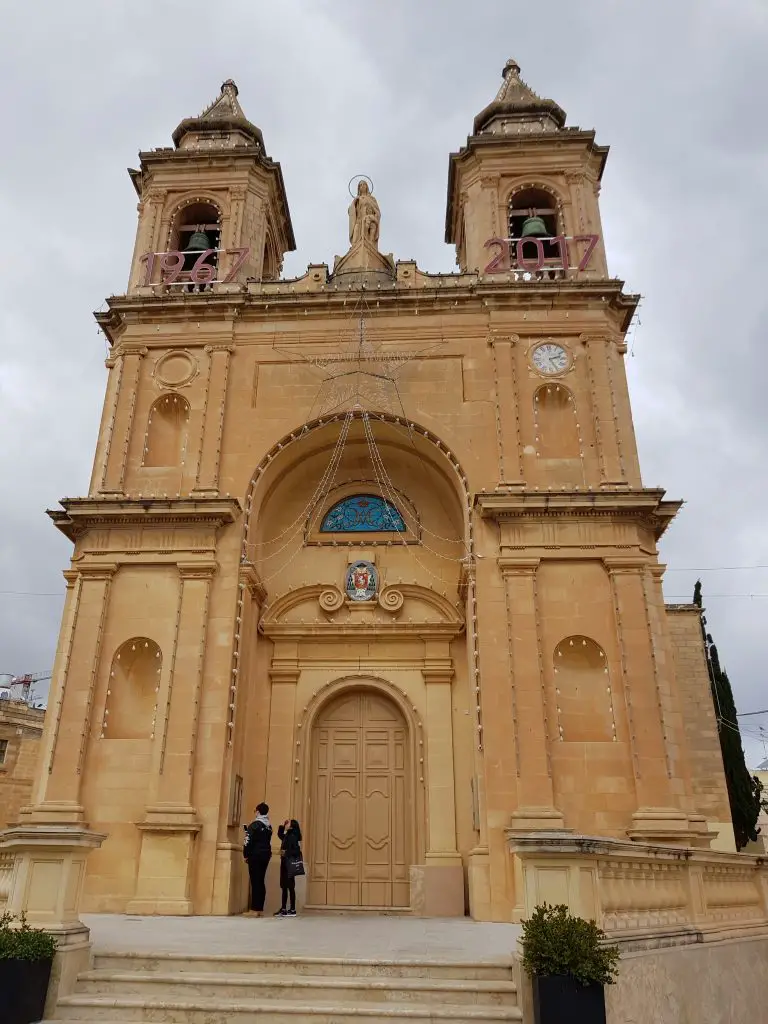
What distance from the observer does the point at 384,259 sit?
19.4 metres

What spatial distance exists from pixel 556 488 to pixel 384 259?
7.94 metres

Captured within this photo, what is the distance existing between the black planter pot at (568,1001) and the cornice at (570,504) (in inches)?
351

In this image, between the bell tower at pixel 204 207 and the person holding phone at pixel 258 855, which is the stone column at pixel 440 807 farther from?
the bell tower at pixel 204 207

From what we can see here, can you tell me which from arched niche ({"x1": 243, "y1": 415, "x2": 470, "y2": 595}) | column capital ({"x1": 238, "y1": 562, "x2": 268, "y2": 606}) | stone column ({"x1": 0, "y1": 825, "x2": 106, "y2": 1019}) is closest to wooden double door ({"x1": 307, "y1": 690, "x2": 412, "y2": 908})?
column capital ({"x1": 238, "y1": 562, "x2": 268, "y2": 606})

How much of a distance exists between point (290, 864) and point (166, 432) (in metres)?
8.89

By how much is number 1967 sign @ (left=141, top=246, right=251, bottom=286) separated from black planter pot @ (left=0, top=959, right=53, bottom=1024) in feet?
46.8

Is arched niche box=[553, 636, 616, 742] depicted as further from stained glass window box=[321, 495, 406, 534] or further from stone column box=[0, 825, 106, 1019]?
stone column box=[0, 825, 106, 1019]

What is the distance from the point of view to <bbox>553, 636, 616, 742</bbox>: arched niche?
13.2m

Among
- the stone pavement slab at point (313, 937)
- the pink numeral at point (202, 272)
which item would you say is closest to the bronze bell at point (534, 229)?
the pink numeral at point (202, 272)

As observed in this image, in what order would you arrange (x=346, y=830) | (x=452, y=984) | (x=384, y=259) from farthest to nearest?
1. (x=384, y=259)
2. (x=346, y=830)
3. (x=452, y=984)

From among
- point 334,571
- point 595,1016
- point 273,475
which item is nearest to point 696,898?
point 595,1016

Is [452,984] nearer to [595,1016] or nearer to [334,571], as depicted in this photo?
[595,1016]

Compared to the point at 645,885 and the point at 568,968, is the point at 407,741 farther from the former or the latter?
the point at 568,968

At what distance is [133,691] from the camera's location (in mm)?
14195
